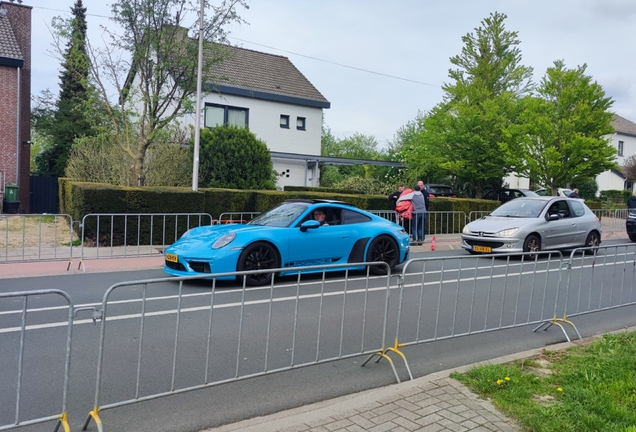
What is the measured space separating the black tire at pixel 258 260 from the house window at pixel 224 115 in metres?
20.2

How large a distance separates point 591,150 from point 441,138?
7329mm

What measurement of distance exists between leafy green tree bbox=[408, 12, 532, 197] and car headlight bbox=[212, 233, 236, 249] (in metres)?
19.5

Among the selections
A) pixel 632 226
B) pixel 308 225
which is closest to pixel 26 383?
pixel 308 225

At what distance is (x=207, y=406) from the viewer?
14.4 feet

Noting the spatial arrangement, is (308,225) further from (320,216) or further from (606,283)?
(606,283)

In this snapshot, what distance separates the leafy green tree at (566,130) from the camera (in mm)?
23922

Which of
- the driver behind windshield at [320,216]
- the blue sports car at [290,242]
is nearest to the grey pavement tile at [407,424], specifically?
the blue sports car at [290,242]

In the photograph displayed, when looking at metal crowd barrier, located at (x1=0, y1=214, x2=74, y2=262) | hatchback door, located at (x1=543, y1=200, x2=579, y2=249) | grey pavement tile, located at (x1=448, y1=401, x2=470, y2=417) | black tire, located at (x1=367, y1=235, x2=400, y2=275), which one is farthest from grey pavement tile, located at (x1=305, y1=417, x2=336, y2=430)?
hatchback door, located at (x1=543, y1=200, x2=579, y2=249)

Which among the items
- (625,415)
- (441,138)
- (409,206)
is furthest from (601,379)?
(441,138)

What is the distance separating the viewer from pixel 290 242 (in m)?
9.50

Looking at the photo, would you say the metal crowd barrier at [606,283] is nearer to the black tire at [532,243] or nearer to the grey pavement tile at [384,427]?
the grey pavement tile at [384,427]

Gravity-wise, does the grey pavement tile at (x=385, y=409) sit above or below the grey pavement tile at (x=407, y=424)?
above

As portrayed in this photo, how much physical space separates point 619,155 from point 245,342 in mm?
55298

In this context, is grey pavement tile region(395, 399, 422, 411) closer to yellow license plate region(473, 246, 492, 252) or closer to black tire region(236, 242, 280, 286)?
black tire region(236, 242, 280, 286)
